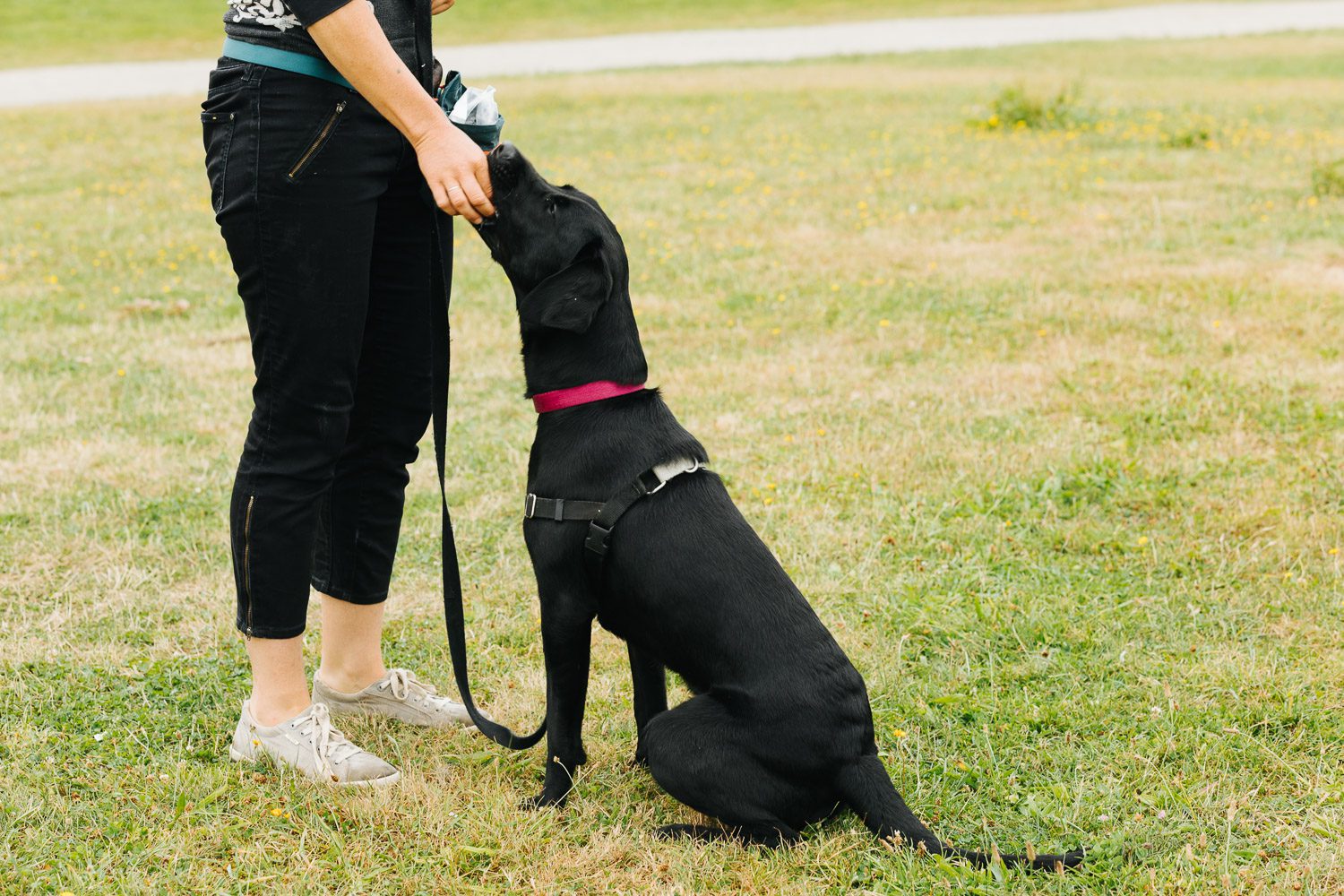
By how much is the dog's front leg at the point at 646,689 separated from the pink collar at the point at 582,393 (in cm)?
61

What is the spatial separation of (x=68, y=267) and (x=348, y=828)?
22.5 ft

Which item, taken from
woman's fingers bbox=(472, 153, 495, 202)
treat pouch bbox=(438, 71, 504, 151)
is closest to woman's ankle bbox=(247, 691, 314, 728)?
woman's fingers bbox=(472, 153, 495, 202)

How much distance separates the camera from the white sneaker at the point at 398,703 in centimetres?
326

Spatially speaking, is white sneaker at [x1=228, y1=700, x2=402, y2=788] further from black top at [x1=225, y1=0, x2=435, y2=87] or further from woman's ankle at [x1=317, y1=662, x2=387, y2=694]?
black top at [x1=225, y1=0, x2=435, y2=87]

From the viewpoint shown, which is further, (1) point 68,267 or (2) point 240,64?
(1) point 68,267

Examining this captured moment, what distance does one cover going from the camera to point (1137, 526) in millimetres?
4281

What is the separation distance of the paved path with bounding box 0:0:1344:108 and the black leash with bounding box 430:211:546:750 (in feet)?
53.7

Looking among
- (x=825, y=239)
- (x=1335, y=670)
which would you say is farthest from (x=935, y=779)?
(x=825, y=239)

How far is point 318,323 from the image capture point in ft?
8.78

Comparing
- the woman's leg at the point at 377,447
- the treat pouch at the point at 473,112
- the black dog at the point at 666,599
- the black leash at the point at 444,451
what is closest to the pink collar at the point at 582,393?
the black dog at the point at 666,599

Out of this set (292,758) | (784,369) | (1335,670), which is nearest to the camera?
(292,758)

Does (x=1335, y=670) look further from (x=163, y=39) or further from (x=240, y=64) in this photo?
(x=163, y=39)

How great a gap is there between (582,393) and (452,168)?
56cm

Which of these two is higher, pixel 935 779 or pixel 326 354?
pixel 326 354
